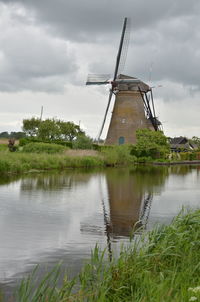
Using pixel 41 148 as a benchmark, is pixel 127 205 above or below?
below

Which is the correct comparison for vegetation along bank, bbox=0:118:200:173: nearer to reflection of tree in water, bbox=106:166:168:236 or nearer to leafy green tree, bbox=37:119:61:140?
leafy green tree, bbox=37:119:61:140

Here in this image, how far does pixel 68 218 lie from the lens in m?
9.27

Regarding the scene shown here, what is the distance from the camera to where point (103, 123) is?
40.0m

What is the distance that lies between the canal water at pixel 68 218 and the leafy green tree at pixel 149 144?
20614mm

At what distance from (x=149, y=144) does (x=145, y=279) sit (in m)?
33.3

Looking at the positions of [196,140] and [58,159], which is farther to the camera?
[196,140]

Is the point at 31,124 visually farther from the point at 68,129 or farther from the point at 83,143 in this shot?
the point at 83,143

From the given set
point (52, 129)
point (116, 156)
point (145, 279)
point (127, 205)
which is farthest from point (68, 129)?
point (145, 279)

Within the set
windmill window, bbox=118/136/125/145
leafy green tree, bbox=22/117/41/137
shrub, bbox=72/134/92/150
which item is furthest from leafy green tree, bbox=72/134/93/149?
leafy green tree, bbox=22/117/41/137

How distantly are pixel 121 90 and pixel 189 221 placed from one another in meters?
34.2

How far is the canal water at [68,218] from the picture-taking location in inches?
232

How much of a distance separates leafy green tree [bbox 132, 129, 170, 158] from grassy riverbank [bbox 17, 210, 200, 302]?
3167 centimetres

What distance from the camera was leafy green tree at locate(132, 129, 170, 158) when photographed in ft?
122

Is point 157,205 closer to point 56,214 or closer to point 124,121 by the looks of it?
point 56,214
